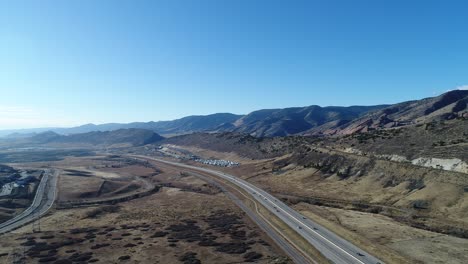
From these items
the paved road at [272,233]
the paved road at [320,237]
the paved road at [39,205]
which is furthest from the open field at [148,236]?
the paved road at [320,237]

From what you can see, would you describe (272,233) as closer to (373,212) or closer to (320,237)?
(320,237)

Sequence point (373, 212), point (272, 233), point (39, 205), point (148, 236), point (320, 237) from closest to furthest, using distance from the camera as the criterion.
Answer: point (320, 237)
point (272, 233)
point (148, 236)
point (373, 212)
point (39, 205)

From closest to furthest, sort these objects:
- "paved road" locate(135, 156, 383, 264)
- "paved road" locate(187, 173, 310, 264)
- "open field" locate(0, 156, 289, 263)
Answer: "paved road" locate(135, 156, 383, 264)
"paved road" locate(187, 173, 310, 264)
"open field" locate(0, 156, 289, 263)

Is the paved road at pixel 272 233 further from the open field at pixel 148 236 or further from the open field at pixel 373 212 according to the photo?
the open field at pixel 373 212

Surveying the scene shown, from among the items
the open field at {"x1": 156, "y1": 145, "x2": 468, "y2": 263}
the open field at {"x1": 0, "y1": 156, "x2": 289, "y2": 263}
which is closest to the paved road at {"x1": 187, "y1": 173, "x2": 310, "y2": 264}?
the open field at {"x1": 0, "y1": 156, "x2": 289, "y2": 263}

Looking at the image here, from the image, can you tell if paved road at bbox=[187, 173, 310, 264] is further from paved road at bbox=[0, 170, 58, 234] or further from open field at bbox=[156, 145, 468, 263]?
paved road at bbox=[0, 170, 58, 234]

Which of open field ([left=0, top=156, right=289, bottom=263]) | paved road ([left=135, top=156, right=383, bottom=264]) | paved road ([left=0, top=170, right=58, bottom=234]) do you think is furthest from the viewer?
paved road ([left=0, top=170, right=58, bottom=234])

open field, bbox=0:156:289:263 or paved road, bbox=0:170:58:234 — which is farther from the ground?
paved road, bbox=0:170:58:234

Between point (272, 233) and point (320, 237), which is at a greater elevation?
point (320, 237)

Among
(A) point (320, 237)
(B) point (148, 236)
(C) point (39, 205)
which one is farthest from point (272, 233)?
(C) point (39, 205)

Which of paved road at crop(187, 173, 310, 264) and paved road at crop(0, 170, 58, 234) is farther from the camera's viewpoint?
paved road at crop(0, 170, 58, 234)
